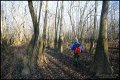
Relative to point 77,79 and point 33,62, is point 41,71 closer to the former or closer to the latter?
point 33,62

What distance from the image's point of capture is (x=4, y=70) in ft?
43.7

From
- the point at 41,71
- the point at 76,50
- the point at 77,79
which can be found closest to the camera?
the point at 77,79

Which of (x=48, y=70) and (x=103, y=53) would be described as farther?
(x=48, y=70)

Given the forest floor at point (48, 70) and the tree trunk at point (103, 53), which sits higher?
the tree trunk at point (103, 53)

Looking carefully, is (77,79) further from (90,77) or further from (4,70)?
(4,70)

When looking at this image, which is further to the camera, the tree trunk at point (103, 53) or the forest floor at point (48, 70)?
the tree trunk at point (103, 53)

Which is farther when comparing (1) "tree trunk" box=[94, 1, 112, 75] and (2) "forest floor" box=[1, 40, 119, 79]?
(1) "tree trunk" box=[94, 1, 112, 75]

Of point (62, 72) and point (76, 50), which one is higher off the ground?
point (76, 50)

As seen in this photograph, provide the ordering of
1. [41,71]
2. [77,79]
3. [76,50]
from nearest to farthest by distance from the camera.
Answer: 1. [77,79]
2. [41,71]
3. [76,50]

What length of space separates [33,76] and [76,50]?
409 cm

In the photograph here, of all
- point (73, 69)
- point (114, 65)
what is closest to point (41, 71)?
point (73, 69)

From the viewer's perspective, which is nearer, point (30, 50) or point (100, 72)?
point (100, 72)

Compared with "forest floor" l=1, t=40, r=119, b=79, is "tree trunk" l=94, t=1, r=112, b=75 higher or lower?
higher

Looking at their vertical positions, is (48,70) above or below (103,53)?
below
